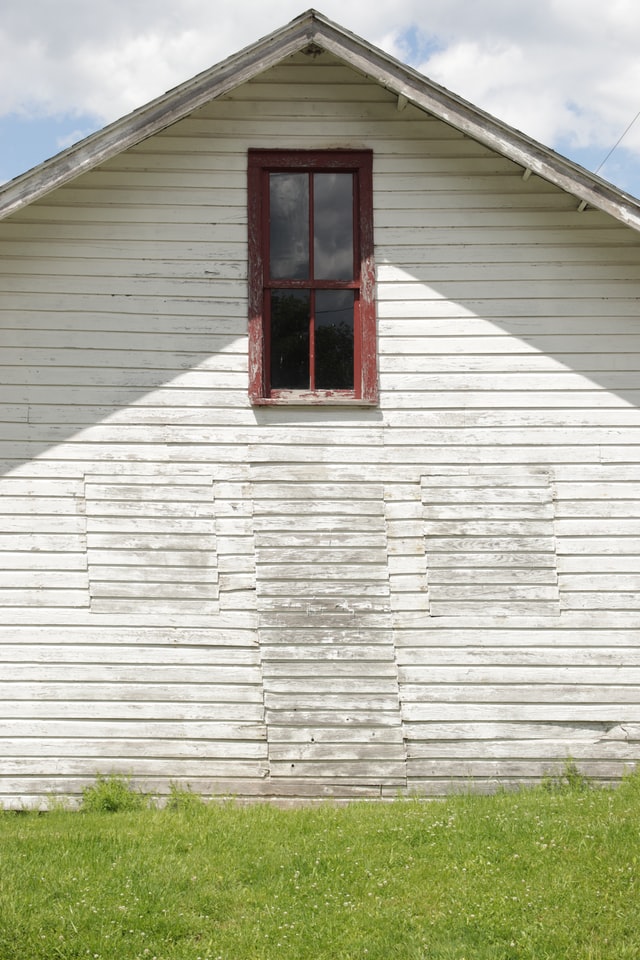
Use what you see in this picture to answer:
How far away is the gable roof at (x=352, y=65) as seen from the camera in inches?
289

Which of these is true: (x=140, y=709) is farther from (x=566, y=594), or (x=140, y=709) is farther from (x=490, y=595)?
(x=566, y=594)

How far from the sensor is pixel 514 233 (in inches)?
313

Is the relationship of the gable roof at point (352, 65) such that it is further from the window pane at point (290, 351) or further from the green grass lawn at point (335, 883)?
the green grass lawn at point (335, 883)

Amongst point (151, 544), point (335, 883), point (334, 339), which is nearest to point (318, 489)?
point (334, 339)

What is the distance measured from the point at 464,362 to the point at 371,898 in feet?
14.1

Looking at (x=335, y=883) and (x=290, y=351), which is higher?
(x=290, y=351)

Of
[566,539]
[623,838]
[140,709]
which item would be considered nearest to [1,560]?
[140,709]

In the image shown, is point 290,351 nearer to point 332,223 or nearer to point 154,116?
point 332,223

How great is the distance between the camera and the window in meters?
7.91

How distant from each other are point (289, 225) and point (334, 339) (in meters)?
1.07

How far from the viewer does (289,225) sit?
8094 millimetres

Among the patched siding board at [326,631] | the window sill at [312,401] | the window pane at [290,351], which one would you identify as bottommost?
the patched siding board at [326,631]

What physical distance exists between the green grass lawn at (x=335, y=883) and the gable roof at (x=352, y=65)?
4.70m

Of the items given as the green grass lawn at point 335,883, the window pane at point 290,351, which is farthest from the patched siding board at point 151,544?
the green grass lawn at point 335,883
